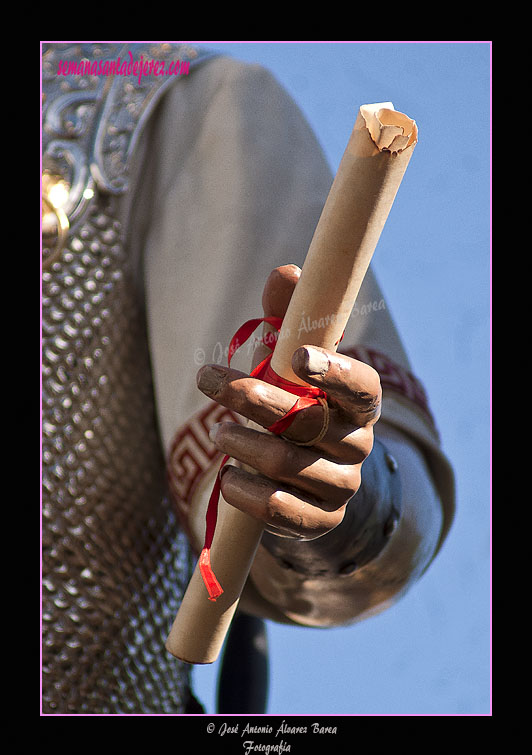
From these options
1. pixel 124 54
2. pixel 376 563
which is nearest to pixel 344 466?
pixel 376 563

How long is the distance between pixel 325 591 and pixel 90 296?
A: 1.07 feet

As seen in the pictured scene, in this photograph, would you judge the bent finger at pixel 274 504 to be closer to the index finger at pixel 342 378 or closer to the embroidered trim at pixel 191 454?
the index finger at pixel 342 378

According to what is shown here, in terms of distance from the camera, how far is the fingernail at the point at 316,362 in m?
0.36

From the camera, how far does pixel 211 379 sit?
394 mm

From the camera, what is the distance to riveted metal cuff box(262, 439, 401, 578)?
540mm

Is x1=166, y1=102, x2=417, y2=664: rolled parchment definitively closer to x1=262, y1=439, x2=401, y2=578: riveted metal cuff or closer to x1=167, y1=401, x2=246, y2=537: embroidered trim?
x1=262, y1=439, x2=401, y2=578: riveted metal cuff

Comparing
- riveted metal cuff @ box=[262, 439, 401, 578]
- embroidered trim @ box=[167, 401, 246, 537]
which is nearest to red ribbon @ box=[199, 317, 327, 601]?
riveted metal cuff @ box=[262, 439, 401, 578]

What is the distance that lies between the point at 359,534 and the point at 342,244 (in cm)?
22

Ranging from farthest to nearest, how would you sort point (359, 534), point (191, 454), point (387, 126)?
point (191, 454), point (359, 534), point (387, 126)

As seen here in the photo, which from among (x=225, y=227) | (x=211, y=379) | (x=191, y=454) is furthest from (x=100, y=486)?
(x=211, y=379)

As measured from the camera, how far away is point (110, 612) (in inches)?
29.6

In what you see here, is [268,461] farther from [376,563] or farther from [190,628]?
[376,563]

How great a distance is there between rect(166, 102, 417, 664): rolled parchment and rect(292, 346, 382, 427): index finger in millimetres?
22

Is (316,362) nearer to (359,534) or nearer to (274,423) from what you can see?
(274,423)
